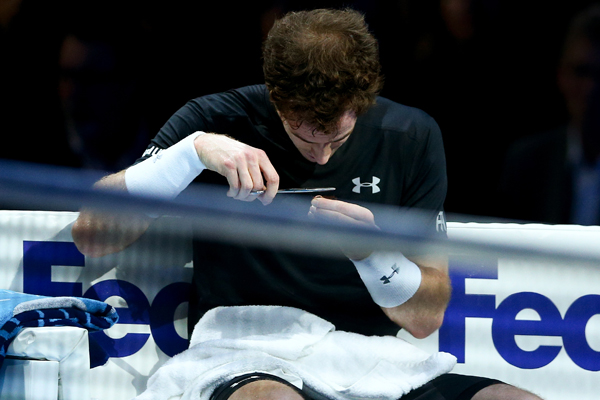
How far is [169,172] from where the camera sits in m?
1.05

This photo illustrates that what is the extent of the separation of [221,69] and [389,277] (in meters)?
1.08

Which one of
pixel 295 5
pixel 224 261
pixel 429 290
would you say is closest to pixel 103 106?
pixel 295 5

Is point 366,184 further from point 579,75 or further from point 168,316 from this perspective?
point 579,75

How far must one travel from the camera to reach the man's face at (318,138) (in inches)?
40.8

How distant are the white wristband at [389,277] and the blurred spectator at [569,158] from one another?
37.2 inches

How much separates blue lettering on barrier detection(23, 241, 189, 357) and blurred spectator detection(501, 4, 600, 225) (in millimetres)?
1118

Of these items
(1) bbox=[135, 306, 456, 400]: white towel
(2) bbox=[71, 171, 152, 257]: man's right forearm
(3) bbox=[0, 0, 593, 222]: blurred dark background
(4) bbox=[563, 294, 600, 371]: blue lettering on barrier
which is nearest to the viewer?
(1) bbox=[135, 306, 456, 400]: white towel

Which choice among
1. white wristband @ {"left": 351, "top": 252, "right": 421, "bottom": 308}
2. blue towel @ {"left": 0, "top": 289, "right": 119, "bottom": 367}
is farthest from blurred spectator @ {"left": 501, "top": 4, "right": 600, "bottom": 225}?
blue towel @ {"left": 0, "top": 289, "right": 119, "bottom": 367}

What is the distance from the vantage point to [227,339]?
1.08 m

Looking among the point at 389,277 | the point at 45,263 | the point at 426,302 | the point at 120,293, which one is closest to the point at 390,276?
the point at 389,277

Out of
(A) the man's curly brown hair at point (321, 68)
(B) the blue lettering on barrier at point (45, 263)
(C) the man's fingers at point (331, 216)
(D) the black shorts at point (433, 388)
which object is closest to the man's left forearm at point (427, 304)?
(D) the black shorts at point (433, 388)

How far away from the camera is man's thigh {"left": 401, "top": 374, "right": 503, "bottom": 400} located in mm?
1026

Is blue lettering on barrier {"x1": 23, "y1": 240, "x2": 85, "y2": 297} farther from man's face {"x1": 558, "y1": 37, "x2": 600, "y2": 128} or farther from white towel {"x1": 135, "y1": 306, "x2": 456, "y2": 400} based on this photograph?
man's face {"x1": 558, "y1": 37, "x2": 600, "y2": 128}

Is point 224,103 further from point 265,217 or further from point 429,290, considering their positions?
point 429,290
